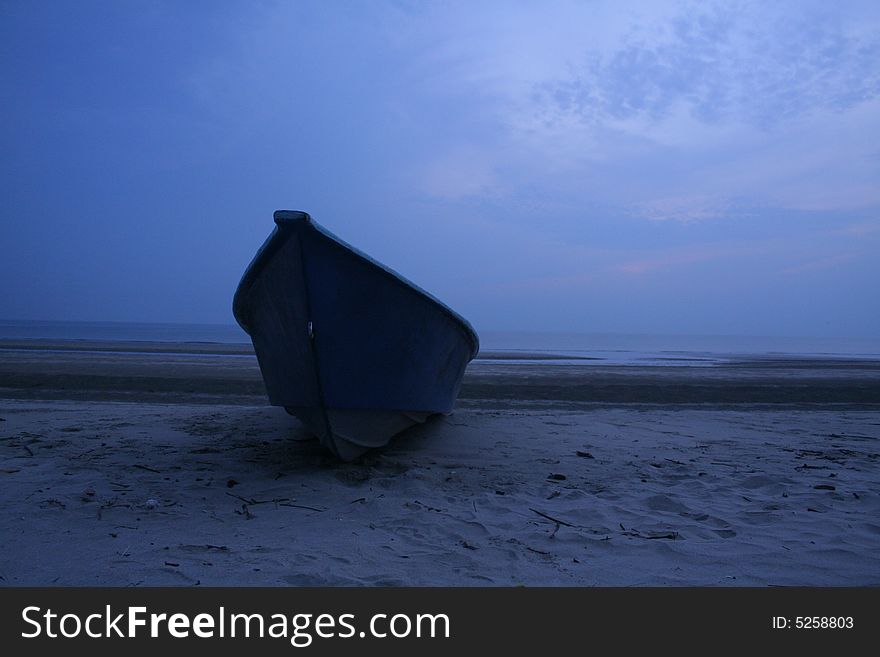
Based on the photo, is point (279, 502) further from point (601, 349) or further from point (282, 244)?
point (601, 349)

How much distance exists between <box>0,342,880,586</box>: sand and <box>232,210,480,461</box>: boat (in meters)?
0.48

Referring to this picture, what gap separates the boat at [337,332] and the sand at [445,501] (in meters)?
0.48

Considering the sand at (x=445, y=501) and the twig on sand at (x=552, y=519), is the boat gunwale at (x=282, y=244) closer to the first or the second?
the sand at (x=445, y=501)

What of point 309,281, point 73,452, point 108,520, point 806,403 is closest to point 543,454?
point 309,281

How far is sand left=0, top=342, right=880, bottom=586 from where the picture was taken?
8.64 ft

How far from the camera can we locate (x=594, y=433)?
21.6ft

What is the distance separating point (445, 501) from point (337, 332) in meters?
1.51

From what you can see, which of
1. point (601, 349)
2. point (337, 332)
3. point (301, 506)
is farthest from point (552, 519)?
point (601, 349)

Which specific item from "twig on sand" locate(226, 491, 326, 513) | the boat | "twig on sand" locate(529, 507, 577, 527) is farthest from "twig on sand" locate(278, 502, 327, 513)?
"twig on sand" locate(529, 507, 577, 527)

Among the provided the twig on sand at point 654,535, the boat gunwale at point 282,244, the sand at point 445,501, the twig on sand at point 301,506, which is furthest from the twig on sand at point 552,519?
the boat gunwale at point 282,244

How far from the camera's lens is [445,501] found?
384 cm

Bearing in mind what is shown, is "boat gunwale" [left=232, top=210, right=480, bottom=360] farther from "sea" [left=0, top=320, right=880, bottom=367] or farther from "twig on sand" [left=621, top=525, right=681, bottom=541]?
"sea" [left=0, top=320, right=880, bottom=367]
